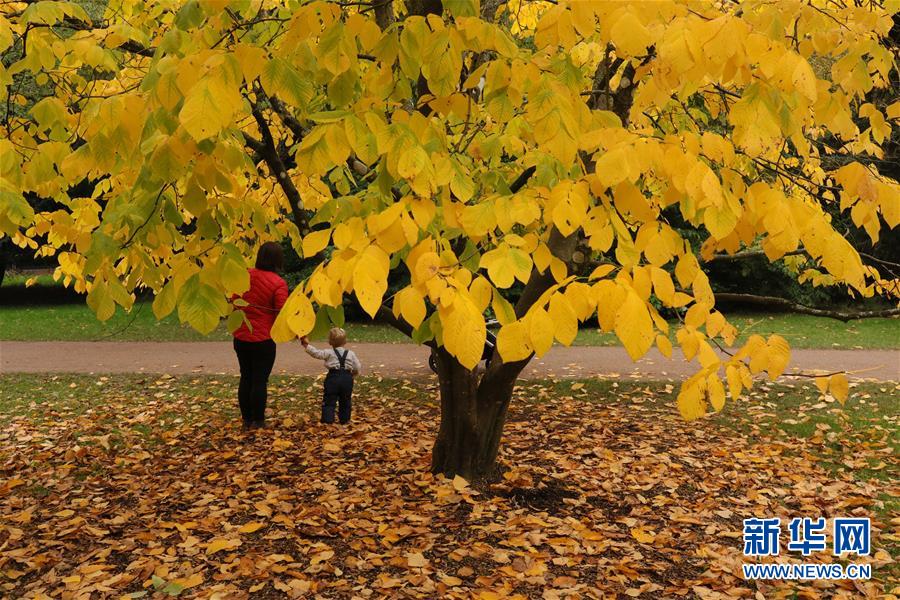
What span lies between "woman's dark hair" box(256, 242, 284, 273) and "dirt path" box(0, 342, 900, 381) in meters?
3.85

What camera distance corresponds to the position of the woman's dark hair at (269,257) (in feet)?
17.7

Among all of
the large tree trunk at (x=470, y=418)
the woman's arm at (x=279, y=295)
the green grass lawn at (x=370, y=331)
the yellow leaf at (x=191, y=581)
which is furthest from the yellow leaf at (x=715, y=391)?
the green grass lawn at (x=370, y=331)

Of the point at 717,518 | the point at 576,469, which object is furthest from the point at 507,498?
the point at 717,518

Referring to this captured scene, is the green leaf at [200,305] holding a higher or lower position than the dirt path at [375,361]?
higher

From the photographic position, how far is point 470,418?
4.54 meters

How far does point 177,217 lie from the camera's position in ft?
9.60

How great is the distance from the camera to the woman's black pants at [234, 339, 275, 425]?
5742 millimetres

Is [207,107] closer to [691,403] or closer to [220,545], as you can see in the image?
[691,403]

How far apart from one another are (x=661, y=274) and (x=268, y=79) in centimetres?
139

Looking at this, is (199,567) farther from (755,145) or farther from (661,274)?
(755,145)

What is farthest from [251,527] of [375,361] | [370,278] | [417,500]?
[375,361]

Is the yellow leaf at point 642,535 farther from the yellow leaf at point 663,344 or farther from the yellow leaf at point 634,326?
the yellow leaf at point 634,326

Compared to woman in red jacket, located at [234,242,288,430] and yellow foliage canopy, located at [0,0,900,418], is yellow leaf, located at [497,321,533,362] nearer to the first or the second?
yellow foliage canopy, located at [0,0,900,418]

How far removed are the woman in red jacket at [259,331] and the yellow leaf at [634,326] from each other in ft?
11.8
